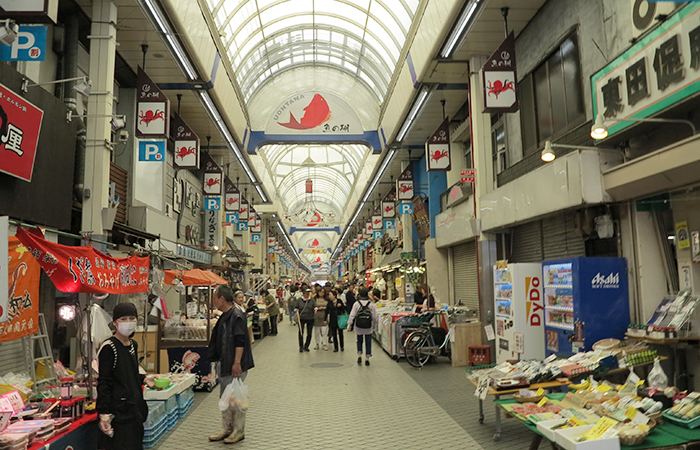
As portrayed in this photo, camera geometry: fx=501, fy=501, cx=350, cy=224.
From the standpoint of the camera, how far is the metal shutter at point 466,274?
530 inches

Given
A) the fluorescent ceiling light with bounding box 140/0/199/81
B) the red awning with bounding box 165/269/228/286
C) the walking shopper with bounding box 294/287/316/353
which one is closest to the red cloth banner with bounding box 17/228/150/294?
the red awning with bounding box 165/269/228/286

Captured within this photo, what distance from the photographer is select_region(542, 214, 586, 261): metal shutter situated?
8.05 meters

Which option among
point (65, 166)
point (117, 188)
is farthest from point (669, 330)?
point (117, 188)

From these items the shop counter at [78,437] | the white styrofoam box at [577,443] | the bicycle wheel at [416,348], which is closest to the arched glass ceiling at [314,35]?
the bicycle wheel at [416,348]

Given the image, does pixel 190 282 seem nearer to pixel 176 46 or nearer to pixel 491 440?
pixel 176 46

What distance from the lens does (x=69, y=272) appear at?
4.57m

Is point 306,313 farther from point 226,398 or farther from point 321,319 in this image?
point 226,398

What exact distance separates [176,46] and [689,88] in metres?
8.12

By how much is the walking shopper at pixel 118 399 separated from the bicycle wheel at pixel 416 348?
7.11 meters

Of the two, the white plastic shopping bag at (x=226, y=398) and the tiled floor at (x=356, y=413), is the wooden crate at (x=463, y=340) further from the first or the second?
the white plastic shopping bag at (x=226, y=398)

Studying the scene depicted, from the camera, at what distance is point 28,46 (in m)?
5.76

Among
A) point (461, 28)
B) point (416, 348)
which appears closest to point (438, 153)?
point (461, 28)

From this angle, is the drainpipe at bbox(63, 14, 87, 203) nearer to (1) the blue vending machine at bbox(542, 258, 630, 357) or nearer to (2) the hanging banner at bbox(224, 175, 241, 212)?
(1) the blue vending machine at bbox(542, 258, 630, 357)

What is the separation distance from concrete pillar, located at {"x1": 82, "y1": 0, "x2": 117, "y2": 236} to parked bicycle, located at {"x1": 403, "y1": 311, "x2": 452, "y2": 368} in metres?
6.39
